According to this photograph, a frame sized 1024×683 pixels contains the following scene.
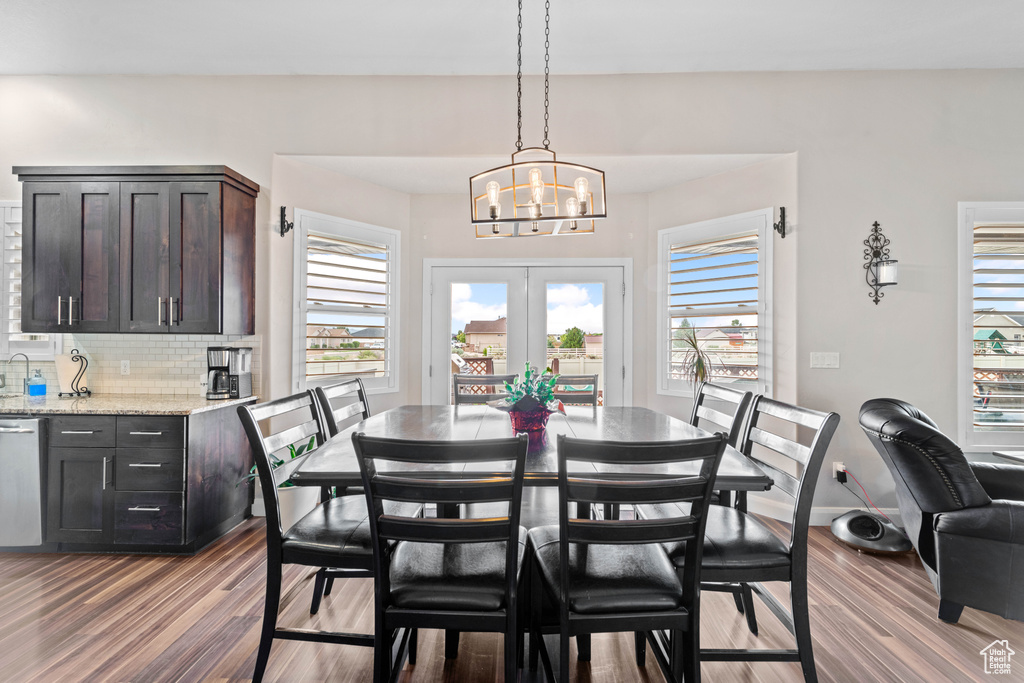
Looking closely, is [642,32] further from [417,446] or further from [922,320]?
[417,446]

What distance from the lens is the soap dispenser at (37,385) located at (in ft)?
11.0

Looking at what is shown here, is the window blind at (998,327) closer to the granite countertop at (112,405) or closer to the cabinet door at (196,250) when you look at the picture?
the granite countertop at (112,405)

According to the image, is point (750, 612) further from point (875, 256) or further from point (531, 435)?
point (875, 256)

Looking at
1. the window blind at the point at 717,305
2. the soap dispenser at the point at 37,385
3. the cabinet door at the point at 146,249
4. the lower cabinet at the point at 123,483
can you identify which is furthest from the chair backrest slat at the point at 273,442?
the window blind at the point at 717,305

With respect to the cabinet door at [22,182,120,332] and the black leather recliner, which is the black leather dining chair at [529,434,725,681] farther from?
the cabinet door at [22,182,120,332]

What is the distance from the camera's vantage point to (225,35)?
3133 millimetres

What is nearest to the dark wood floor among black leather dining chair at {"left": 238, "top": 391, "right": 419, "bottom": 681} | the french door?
black leather dining chair at {"left": 238, "top": 391, "right": 419, "bottom": 681}

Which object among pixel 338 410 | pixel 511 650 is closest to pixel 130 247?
pixel 338 410

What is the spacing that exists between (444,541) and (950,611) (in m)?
2.48

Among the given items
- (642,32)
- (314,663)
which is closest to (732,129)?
(642,32)

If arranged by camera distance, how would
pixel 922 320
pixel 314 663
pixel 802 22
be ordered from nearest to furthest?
pixel 314 663, pixel 802 22, pixel 922 320

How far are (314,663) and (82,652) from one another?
988mm

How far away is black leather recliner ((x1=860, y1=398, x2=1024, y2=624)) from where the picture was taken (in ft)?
7.14

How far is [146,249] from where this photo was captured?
3193 millimetres
